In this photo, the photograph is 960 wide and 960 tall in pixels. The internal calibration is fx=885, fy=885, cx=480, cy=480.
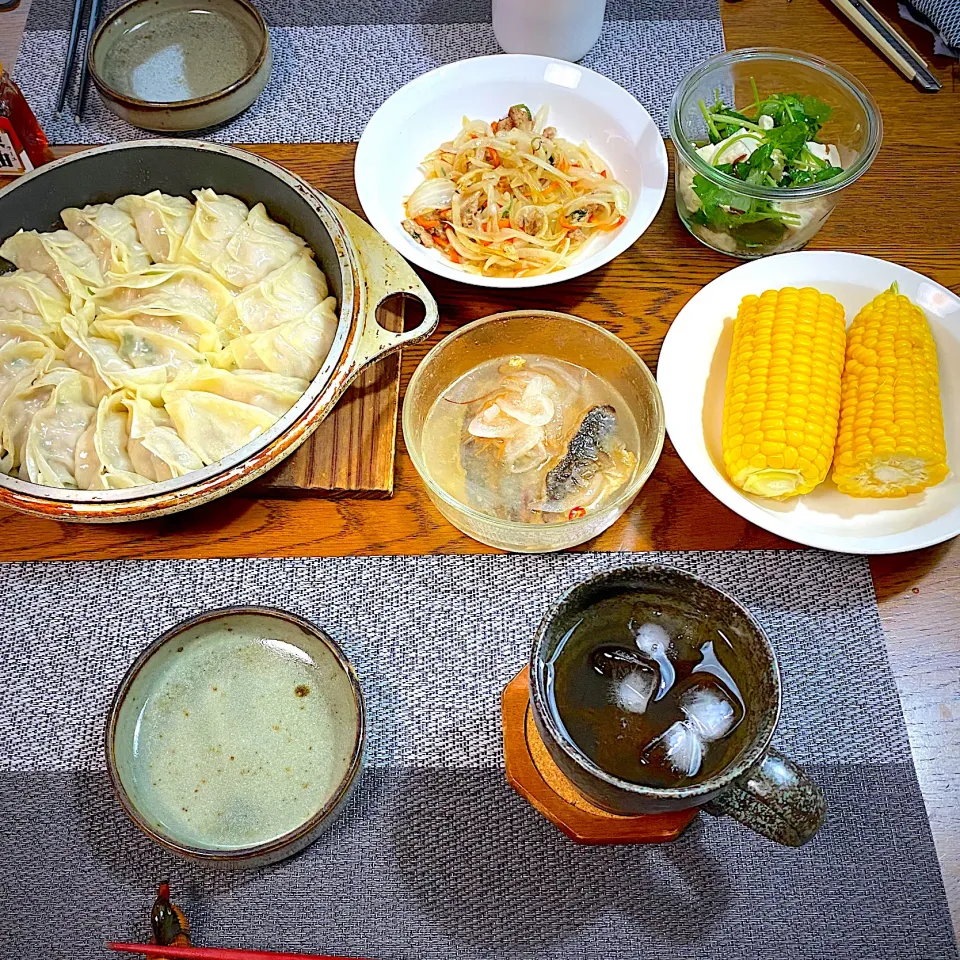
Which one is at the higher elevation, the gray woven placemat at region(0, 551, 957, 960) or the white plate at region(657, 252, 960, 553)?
the white plate at region(657, 252, 960, 553)

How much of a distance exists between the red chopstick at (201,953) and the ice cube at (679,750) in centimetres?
56

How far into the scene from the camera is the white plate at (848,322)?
1.44m

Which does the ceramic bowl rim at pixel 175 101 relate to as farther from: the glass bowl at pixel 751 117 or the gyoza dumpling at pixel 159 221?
the glass bowl at pixel 751 117

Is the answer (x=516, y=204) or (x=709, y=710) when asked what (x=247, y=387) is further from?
(x=709, y=710)

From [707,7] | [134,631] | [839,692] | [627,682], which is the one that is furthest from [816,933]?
[707,7]

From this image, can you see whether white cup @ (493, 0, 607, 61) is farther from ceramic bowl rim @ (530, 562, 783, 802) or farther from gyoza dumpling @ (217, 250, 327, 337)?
ceramic bowl rim @ (530, 562, 783, 802)

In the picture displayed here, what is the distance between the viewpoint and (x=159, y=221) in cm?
170

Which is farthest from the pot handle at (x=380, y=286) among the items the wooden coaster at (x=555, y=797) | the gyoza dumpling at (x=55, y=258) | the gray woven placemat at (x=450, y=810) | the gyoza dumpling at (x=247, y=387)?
the wooden coaster at (x=555, y=797)

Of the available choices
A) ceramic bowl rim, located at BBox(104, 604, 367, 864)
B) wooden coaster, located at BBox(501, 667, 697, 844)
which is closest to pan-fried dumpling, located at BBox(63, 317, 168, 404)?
ceramic bowl rim, located at BBox(104, 604, 367, 864)

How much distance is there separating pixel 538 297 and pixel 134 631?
38.9 inches

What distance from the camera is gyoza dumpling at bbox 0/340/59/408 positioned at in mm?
1530

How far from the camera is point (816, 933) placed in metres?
1.28

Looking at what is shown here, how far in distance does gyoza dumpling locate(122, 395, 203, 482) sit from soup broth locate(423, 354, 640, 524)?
0.40 metres

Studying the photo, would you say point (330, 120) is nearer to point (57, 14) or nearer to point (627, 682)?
point (57, 14)
